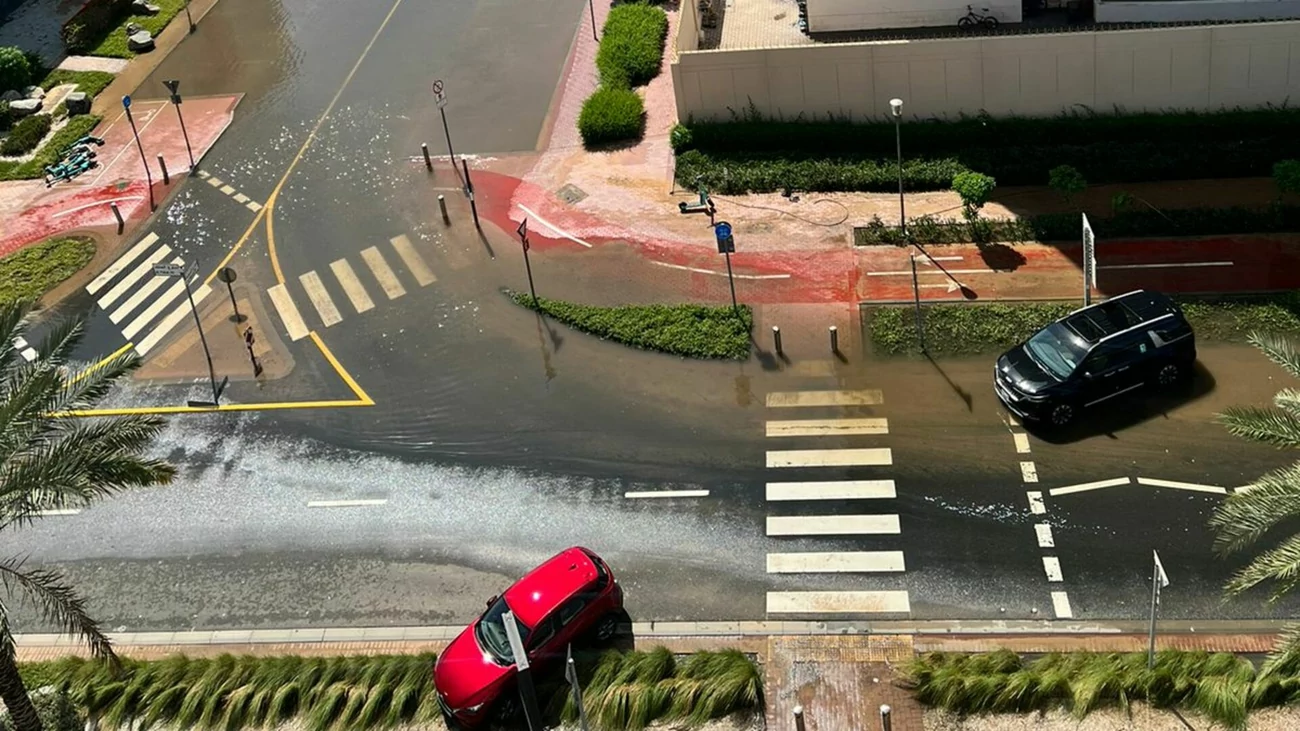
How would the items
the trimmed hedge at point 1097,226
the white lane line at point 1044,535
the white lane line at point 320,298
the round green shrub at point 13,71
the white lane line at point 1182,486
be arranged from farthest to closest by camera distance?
the round green shrub at point 13,71
the white lane line at point 320,298
the trimmed hedge at point 1097,226
the white lane line at point 1182,486
the white lane line at point 1044,535

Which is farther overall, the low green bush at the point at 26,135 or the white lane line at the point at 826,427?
the low green bush at the point at 26,135

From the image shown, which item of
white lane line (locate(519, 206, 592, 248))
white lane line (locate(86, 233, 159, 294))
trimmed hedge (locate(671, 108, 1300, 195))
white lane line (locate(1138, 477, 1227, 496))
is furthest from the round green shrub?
white lane line (locate(1138, 477, 1227, 496))

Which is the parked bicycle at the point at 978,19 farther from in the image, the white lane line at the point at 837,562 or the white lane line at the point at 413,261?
the white lane line at the point at 837,562

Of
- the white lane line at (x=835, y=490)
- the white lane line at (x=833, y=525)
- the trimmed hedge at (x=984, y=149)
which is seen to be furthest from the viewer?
the trimmed hedge at (x=984, y=149)

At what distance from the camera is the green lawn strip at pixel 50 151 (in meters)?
44.8

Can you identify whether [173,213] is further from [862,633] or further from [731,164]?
[862,633]

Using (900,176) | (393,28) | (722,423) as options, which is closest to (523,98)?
(393,28)

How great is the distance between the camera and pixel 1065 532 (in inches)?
1044

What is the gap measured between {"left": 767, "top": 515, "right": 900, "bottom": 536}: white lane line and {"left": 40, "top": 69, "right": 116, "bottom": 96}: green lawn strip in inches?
1402

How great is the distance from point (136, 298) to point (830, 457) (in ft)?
72.8

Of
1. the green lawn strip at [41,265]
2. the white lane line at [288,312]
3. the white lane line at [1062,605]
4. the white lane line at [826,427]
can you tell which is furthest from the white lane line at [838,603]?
the green lawn strip at [41,265]

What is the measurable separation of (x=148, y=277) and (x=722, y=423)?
19.8m

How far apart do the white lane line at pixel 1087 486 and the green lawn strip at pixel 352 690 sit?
8.21 m

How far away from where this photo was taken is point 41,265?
39.8 m
